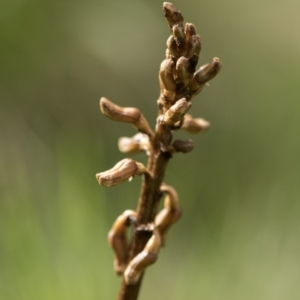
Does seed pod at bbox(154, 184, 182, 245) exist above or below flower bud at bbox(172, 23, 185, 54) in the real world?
below

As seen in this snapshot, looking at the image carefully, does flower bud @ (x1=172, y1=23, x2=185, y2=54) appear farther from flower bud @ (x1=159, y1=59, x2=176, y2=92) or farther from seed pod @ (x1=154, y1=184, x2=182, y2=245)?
seed pod @ (x1=154, y1=184, x2=182, y2=245)

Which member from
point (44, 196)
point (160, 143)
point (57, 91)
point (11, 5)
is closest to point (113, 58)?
point (57, 91)

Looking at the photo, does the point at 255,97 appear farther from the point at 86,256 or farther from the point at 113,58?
the point at 86,256

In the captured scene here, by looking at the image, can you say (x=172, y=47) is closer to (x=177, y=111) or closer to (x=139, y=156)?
(x=177, y=111)

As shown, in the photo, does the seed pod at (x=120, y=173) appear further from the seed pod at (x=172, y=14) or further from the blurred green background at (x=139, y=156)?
the blurred green background at (x=139, y=156)

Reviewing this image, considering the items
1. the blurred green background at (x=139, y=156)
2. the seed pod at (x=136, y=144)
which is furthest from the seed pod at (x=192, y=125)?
the blurred green background at (x=139, y=156)

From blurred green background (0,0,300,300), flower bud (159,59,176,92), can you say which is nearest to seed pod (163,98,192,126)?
flower bud (159,59,176,92)
